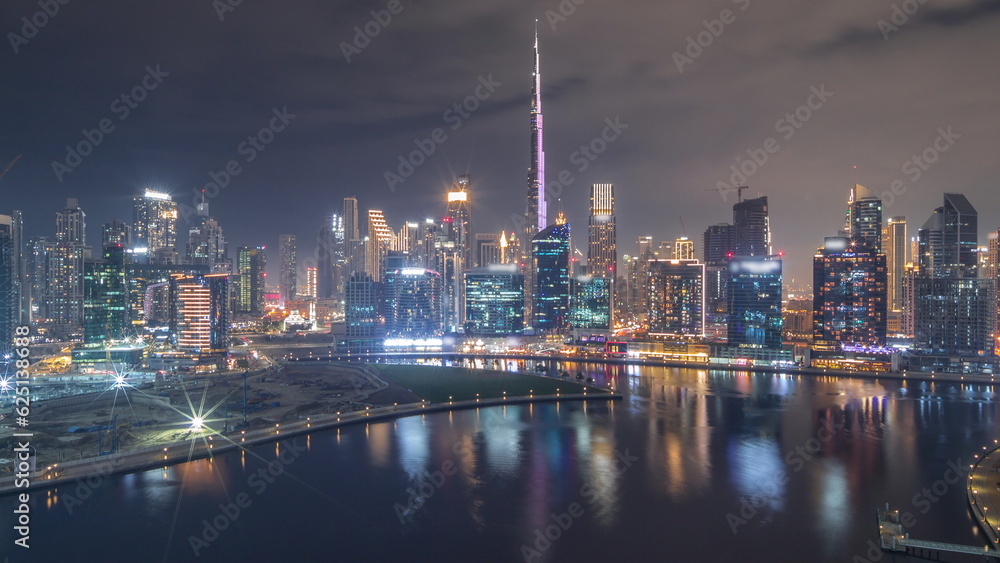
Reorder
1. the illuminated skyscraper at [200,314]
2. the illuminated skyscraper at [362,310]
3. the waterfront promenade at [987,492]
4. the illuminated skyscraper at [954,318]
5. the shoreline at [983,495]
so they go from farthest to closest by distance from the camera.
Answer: the illuminated skyscraper at [362,310] → the illuminated skyscraper at [200,314] → the illuminated skyscraper at [954,318] → the waterfront promenade at [987,492] → the shoreline at [983,495]

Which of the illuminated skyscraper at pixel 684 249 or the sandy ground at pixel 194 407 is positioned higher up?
the illuminated skyscraper at pixel 684 249

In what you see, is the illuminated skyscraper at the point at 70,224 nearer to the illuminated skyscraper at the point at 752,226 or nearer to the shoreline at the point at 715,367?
the shoreline at the point at 715,367

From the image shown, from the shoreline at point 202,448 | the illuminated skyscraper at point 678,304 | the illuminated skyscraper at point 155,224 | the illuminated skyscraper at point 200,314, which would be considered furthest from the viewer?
the illuminated skyscraper at point 155,224

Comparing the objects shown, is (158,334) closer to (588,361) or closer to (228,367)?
(228,367)

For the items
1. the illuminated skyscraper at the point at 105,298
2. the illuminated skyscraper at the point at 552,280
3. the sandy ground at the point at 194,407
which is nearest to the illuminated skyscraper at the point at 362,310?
the illuminated skyscraper at the point at 552,280

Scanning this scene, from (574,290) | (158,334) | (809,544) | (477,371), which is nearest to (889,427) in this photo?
(809,544)
